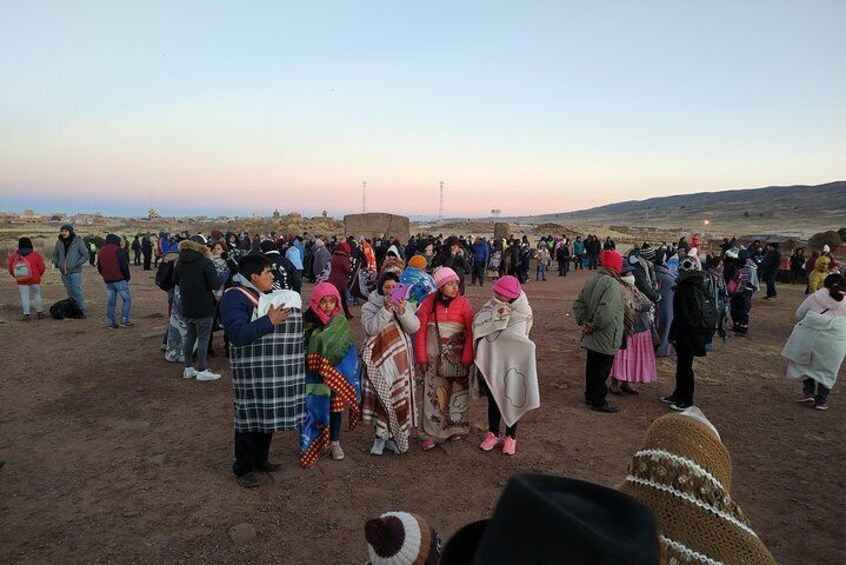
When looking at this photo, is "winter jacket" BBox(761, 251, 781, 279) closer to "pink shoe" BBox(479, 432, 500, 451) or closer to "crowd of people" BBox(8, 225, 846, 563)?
"crowd of people" BBox(8, 225, 846, 563)

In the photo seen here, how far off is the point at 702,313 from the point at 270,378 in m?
4.89

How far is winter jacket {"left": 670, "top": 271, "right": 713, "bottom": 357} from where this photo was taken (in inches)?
230

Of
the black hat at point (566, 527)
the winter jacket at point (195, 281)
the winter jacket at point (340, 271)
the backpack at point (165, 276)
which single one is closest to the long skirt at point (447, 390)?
the winter jacket at point (195, 281)

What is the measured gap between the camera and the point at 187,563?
323 cm

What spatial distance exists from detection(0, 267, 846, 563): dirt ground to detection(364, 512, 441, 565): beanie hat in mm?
2133

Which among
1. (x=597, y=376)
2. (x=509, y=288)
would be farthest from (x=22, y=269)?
(x=597, y=376)

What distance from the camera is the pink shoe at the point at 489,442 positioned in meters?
4.90

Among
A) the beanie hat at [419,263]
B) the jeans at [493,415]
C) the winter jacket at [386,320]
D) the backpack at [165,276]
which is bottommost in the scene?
the jeans at [493,415]

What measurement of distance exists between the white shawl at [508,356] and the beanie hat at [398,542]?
3.13 m

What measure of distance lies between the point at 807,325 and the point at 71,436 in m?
8.56

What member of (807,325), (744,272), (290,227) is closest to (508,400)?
(807,325)

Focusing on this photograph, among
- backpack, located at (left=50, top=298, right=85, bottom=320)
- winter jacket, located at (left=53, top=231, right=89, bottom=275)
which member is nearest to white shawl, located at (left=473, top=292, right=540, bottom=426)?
winter jacket, located at (left=53, top=231, right=89, bottom=275)

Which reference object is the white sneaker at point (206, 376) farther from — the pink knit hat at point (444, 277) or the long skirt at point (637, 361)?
the long skirt at point (637, 361)

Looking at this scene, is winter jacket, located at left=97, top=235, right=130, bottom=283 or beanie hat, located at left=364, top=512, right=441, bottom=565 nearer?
beanie hat, located at left=364, top=512, right=441, bottom=565
